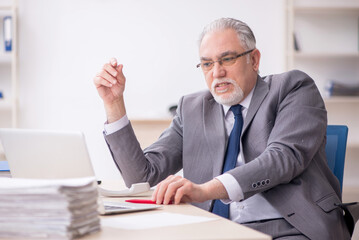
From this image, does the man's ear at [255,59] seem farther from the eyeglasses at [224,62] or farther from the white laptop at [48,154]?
the white laptop at [48,154]

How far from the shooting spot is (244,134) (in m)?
1.75

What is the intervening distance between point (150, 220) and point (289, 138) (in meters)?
0.69

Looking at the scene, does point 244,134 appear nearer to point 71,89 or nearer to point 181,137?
point 181,137

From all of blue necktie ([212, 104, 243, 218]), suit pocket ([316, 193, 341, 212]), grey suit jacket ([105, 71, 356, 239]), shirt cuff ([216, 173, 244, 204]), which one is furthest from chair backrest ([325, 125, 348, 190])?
shirt cuff ([216, 173, 244, 204])

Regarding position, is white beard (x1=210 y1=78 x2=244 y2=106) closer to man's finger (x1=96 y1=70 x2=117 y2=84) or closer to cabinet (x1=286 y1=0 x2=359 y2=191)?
man's finger (x1=96 y1=70 x2=117 y2=84)

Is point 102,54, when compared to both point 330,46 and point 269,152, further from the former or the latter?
point 269,152

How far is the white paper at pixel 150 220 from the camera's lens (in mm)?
1051

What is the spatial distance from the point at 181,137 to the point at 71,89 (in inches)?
114

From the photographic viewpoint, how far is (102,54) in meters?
4.71

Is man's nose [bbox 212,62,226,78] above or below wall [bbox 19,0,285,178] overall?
above

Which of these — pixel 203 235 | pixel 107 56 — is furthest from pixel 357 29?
pixel 203 235

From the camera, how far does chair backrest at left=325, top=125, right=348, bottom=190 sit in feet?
6.04

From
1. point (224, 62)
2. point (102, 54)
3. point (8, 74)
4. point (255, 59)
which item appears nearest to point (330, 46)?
point (102, 54)

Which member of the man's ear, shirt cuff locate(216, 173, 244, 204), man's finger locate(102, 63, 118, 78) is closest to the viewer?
shirt cuff locate(216, 173, 244, 204)
